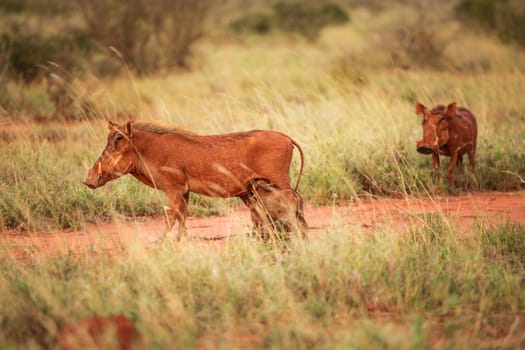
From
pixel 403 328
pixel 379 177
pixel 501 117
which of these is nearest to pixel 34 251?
pixel 403 328

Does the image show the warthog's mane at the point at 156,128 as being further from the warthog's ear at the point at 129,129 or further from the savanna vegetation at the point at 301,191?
the savanna vegetation at the point at 301,191

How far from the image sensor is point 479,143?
29.8 feet

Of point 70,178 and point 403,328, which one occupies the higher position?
point 70,178

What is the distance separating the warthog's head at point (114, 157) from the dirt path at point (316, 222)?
0.43m

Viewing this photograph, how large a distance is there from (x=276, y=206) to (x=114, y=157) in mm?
1287

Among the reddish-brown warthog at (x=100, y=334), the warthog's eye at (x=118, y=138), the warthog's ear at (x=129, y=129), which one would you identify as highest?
the warthog's ear at (x=129, y=129)

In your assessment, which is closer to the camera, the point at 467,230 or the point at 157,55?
the point at 467,230

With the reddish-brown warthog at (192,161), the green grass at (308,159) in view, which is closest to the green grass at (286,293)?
the reddish-brown warthog at (192,161)

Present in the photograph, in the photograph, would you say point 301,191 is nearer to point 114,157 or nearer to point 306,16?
point 114,157

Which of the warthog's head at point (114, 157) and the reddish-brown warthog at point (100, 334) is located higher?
the warthog's head at point (114, 157)

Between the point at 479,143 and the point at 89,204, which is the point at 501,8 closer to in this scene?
the point at 479,143

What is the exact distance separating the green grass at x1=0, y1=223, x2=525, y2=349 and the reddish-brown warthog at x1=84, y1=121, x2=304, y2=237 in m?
0.53

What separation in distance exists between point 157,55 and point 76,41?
1.82 metres

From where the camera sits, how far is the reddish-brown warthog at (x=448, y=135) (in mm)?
7934
